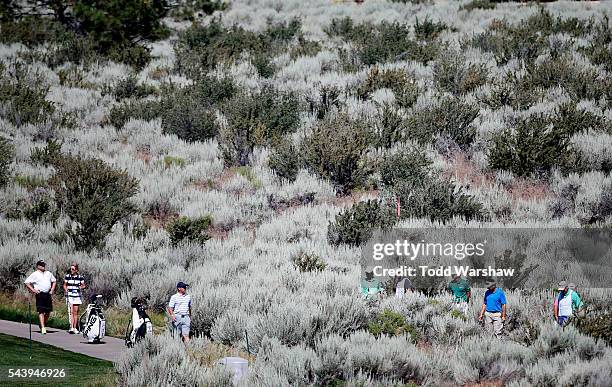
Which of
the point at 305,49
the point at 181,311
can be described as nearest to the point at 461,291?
the point at 181,311

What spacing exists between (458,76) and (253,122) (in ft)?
25.4

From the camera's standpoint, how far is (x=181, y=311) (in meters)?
A: 13.4

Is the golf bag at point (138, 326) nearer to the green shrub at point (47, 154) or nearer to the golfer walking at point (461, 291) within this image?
the golfer walking at point (461, 291)

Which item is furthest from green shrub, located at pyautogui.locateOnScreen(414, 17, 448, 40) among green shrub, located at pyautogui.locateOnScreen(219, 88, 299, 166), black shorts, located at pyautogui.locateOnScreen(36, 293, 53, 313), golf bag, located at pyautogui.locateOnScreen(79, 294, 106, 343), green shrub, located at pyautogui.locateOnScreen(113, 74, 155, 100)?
golf bag, located at pyautogui.locateOnScreen(79, 294, 106, 343)

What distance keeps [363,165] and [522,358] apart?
1066cm

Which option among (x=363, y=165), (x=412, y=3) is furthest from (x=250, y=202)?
(x=412, y=3)

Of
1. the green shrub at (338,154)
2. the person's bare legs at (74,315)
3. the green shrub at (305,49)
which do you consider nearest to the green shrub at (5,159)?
the green shrub at (338,154)

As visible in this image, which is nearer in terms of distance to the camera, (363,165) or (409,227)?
(409,227)

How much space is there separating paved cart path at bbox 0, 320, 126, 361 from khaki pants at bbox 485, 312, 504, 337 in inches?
227

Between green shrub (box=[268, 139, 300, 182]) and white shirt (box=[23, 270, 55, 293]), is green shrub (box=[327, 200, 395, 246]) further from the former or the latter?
white shirt (box=[23, 270, 55, 293])

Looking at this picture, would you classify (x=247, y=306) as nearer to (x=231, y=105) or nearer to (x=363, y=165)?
(x=363, y=165)

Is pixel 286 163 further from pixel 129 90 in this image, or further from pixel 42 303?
pixel 129 90

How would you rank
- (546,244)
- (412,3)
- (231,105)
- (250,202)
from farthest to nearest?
(412,3), (231,105), (250,202), (546,244)

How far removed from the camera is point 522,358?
12062 mm
